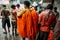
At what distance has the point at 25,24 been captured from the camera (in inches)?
86.0

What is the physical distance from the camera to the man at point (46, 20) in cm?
203

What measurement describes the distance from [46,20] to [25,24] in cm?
29

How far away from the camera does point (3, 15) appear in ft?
7.59

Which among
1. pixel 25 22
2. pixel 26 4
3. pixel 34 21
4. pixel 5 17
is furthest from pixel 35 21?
pixel 5 17

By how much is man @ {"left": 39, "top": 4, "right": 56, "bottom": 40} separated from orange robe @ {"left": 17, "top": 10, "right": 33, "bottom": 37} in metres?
0.15

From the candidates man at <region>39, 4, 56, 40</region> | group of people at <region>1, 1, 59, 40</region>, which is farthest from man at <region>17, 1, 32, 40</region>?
man at <region>39, 4, 56, 40</region>

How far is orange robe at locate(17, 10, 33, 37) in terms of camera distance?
214 centimetres

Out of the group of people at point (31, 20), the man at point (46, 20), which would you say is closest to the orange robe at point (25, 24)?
the group of people at point (31, 20)

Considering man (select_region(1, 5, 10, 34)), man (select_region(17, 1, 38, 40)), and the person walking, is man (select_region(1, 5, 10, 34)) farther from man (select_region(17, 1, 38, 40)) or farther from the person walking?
man (select_region(17, 1, 38, 40))

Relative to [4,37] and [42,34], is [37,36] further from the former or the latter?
[4,37]

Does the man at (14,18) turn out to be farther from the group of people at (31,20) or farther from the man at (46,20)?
the man at (46,20)

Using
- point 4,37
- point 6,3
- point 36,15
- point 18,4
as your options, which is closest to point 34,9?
point 36,15

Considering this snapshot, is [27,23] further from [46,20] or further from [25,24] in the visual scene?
[46,20]

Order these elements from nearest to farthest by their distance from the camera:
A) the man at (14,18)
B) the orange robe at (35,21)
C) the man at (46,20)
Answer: the man at (46,20) < the orange robe at (35,21) < the man at (14,18)
